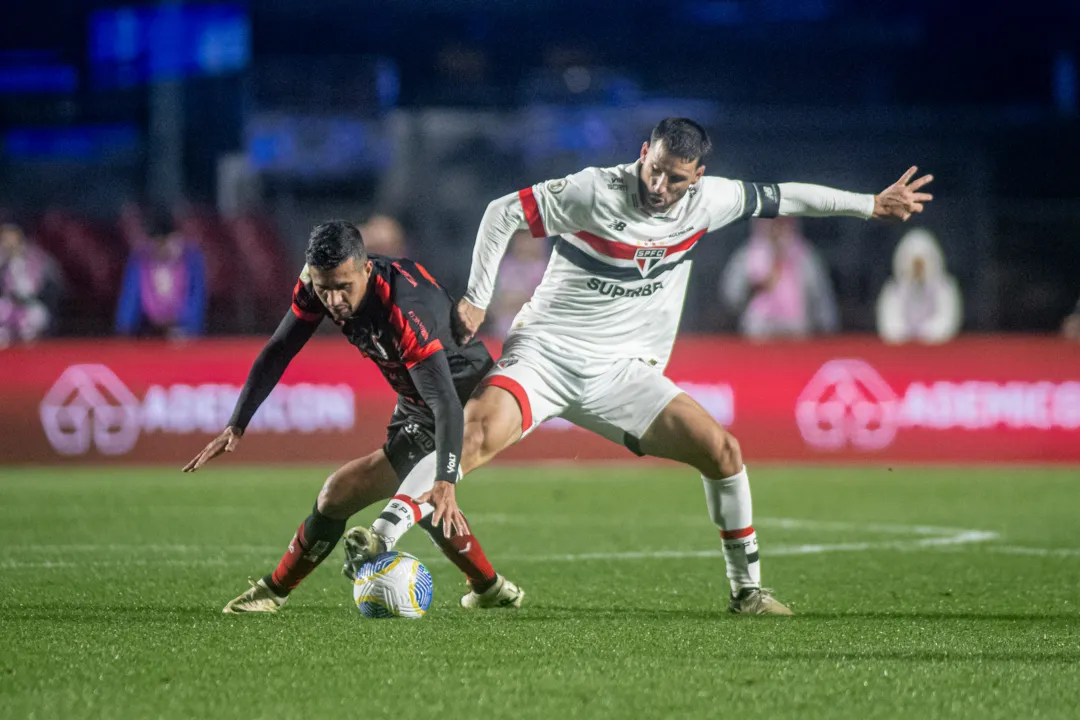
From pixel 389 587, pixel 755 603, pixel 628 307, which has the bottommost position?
pixel 755 603

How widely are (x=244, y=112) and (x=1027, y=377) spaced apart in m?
11.5

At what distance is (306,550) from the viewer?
6871 mm

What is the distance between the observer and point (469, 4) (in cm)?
2591

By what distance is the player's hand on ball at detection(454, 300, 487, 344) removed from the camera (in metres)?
6.71

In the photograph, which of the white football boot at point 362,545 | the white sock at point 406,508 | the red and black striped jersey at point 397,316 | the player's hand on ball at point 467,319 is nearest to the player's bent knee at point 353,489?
the white sock at point 406,508

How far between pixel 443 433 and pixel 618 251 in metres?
1.48

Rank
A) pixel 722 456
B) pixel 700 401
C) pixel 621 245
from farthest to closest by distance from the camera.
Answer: pixel 700 401
pixel 621 245
pixel 722 456

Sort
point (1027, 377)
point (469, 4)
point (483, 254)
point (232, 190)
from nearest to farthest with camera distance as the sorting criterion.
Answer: point (483, 254) → point (1027, 377) → point (232, 190) → point (469, 4)

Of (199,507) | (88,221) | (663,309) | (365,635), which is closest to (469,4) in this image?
(88,221)

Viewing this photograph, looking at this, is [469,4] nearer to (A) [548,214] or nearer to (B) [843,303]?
(B) [843,303]

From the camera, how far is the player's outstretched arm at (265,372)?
6.61 metres

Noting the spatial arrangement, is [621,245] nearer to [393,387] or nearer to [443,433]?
[393,387]

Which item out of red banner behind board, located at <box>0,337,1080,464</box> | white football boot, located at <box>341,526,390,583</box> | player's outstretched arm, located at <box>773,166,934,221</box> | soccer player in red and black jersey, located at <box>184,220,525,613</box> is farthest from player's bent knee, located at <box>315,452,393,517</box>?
red banner behind board, located at <box>0,337,1080,464</box>

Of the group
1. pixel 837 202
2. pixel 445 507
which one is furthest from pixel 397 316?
pixel 837 202
